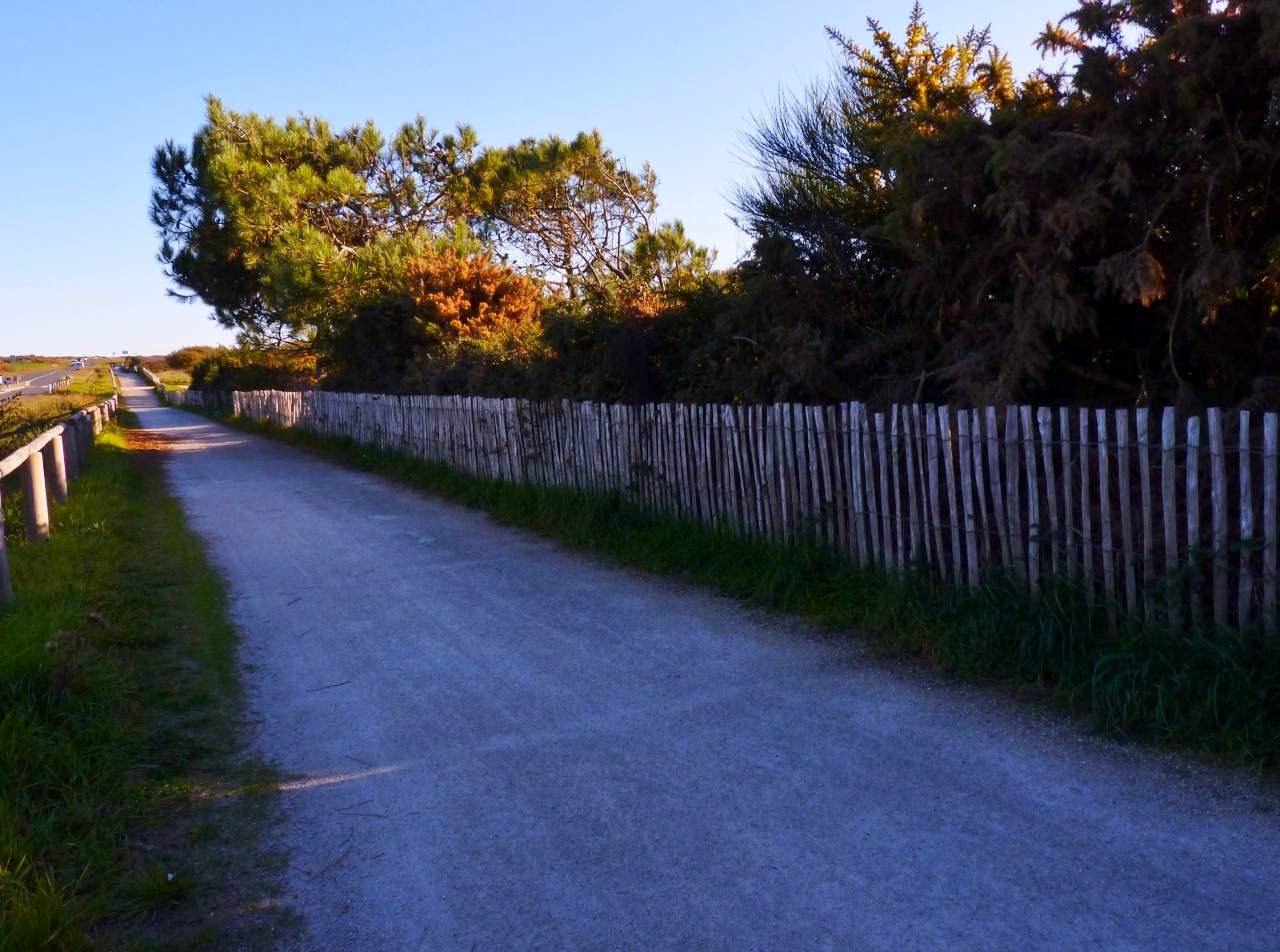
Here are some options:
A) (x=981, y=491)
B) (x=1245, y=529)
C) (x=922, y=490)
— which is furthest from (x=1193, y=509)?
(x=922, y=490)

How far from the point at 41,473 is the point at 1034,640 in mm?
8726

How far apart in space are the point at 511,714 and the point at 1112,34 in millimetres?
5322

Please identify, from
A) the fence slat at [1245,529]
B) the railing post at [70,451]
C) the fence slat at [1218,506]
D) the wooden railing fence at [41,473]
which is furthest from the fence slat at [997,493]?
the railing post at [70,451]

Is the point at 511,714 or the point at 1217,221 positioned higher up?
the point at 1217,221

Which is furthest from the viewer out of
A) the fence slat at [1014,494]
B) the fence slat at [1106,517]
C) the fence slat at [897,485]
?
the fence slat at [897,485]

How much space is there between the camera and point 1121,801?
4.30m

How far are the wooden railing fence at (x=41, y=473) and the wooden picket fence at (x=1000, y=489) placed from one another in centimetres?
545

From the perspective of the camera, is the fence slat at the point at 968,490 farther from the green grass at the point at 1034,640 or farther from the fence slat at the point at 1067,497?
the fence slat at the point at 1067,497

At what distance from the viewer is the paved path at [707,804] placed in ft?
11.6

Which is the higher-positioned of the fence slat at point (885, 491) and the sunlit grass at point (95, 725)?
the fence slat at point (885, 491)

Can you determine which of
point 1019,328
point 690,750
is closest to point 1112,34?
point 1019,328

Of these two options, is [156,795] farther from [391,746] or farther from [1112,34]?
[1112,34]

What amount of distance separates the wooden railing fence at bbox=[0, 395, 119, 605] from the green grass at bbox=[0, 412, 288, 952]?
0.51 meters

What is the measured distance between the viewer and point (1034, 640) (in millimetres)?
5820
